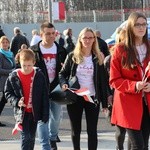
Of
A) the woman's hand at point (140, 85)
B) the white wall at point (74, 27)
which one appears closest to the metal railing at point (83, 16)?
the white wall at point (74, 27)

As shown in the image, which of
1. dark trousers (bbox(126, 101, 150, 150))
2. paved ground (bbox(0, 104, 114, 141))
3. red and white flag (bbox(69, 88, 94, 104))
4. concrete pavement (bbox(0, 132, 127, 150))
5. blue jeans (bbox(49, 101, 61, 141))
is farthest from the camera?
paved ground (bbox(0, 104, 114, 141))

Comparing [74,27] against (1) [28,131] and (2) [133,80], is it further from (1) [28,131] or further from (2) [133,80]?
(2) [133,80]

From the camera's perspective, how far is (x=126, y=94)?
475cm

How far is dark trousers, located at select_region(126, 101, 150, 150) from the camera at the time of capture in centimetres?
468

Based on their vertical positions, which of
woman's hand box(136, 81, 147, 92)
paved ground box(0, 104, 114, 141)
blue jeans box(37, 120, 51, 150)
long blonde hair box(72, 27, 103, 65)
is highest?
long blonde hair box(72, 27, 103, 65)

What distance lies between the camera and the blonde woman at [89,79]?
19.5 feet

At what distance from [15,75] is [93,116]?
1.03m

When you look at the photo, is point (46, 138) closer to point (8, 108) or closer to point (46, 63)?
point (46, 63)

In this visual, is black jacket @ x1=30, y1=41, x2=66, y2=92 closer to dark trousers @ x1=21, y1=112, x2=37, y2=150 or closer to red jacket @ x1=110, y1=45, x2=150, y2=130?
dark trousers @ x1=21, y1=112, x2=37, y2=150

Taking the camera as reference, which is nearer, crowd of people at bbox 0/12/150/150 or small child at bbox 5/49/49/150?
crowd of people at bbox 0/12/150/150

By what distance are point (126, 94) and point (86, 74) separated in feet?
4.22

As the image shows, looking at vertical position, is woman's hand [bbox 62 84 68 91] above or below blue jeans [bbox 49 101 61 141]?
above

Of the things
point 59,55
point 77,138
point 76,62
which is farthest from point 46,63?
point 77,138

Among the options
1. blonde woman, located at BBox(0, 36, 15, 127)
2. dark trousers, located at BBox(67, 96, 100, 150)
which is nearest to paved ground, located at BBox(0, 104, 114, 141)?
blonde woman, located at BBox(0, 36, 15, 127)
